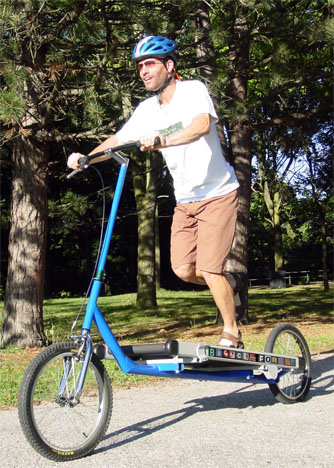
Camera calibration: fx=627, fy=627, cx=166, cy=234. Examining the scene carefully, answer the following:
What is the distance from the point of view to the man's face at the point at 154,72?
4184 millimetres

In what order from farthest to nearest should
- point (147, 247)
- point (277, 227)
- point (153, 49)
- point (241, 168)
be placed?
point (277, 227) → point (147, 247) → point (241, 168) → point (153, 49)

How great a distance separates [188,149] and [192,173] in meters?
0.17

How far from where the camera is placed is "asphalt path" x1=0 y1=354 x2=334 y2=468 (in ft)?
11.0

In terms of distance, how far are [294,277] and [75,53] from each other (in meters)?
30.4

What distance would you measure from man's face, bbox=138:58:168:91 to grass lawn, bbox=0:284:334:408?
9.13ft

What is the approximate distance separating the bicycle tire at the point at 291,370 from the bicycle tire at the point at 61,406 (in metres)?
1.66

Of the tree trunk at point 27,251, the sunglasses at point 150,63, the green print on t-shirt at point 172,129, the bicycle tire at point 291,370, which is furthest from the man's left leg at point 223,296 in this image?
the tree trunk at point 27,251

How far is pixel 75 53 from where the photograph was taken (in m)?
7.21

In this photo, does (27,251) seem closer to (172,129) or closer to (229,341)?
(229,341)

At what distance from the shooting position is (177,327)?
11258 mm

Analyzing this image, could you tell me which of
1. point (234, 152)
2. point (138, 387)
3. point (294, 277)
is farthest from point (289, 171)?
point (138, 387)

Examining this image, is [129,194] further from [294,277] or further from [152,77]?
[152,77]

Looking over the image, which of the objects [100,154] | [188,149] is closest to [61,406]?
[100,154]

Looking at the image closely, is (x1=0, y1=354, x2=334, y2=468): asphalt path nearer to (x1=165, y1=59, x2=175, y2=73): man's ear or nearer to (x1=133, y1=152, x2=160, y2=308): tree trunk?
(x1=165, y1=59, x2=175, y2=73): man's ear
